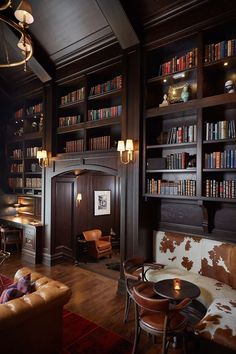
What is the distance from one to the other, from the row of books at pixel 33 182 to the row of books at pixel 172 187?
3184 millimetres

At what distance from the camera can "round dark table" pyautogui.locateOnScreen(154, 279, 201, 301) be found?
2.52m

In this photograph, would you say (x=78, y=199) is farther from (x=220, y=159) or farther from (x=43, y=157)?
(x=220, y=159)

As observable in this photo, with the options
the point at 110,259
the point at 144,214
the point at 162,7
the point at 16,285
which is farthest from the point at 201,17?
the point at 110,259

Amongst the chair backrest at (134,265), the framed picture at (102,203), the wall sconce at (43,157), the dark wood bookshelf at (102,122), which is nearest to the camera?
the chair backrest at (134,265)

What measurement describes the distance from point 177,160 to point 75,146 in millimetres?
2326

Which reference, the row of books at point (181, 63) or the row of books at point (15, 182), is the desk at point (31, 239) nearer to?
the row of books at point (15, 182)

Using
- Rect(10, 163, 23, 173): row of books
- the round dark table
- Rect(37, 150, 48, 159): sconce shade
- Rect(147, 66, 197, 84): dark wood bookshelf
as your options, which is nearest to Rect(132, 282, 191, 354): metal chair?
the round dark table

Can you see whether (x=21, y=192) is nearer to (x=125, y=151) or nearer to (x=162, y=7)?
(x=125, y=151)

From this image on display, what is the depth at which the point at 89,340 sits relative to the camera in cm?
273

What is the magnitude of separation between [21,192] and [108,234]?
107 inches

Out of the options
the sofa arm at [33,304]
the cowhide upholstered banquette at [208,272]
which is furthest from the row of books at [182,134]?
the sofa arm at [33,304]

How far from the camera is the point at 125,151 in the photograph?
391 cm

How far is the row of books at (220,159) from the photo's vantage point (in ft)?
9.85

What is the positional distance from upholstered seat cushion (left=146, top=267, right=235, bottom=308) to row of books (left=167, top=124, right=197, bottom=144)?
1878mm
